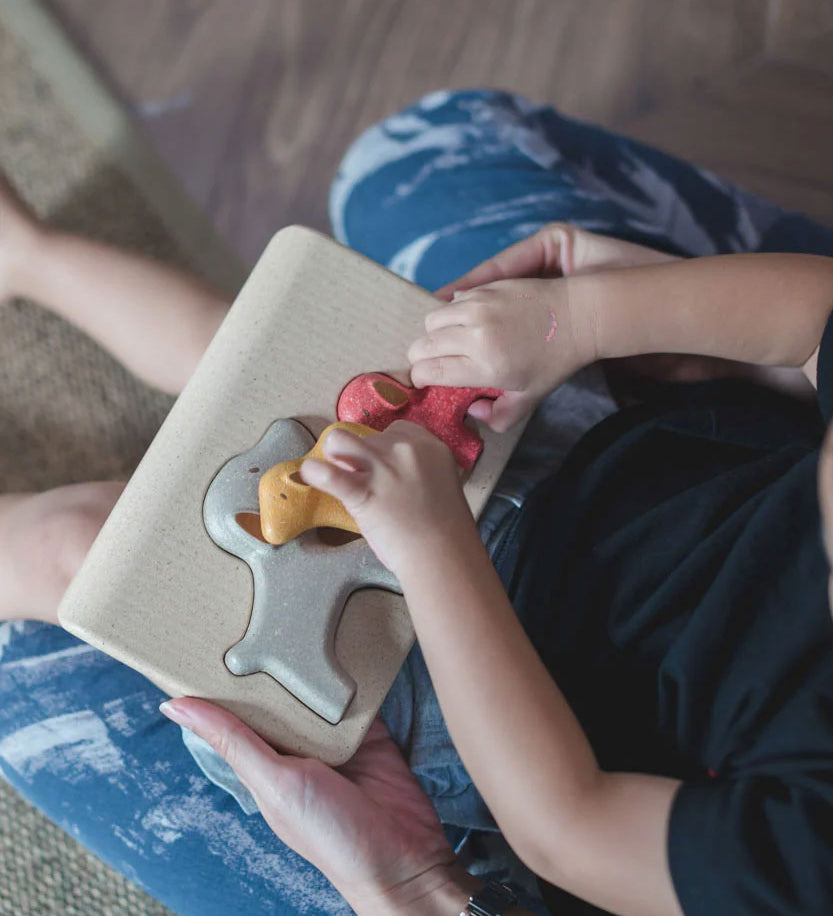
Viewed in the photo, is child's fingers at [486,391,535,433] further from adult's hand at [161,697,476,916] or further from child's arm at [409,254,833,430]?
A: adult's hand at [161,697,476,916]

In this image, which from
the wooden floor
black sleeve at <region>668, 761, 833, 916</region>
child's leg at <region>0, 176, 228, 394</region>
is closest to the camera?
black sleeve at <region>668, 761, 833, 916</region>

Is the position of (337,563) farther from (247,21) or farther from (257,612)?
(247,21)

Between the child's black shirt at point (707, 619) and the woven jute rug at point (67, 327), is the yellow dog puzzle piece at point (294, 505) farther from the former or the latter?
the woven jute rug at point (67, 327)

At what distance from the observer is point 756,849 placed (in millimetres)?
389

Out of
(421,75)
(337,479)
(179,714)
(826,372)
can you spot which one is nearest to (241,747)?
(179,714)

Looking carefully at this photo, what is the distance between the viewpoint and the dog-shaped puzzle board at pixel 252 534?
456 millimetres

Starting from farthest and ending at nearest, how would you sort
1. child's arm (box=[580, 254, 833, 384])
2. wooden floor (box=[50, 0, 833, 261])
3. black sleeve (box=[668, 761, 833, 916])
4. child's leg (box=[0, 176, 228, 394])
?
wooden floor (box=[50, 0, 833, 261]) → child's leg (box=[0, 176, 228, 394]) → child's arm (box=[580, 254, 833, 384]) → black sleeve (box=[668, 761, 833, 916])

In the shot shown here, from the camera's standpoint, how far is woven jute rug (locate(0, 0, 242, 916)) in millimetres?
705

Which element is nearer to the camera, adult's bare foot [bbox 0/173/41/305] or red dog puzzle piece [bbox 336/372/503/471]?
red dog puzzle piece [bbox 336/372/503/471]

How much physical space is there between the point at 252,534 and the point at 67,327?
0.46m

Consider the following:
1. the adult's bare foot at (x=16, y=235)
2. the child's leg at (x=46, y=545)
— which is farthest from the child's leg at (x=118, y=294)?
the child's leg at (x=46, y=545)

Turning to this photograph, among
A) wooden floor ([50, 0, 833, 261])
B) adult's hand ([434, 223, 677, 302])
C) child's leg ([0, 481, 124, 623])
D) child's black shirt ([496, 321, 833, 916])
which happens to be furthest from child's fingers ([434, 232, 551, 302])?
wooden floor ([50, 0, 833, 261])

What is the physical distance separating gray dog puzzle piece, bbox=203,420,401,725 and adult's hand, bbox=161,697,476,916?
0.03m

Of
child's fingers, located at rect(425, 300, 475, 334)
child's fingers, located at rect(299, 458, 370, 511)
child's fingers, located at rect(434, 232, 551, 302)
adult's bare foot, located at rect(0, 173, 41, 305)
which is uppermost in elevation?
adult's bare foot, located at rect(0, 173, 41, 305)
